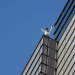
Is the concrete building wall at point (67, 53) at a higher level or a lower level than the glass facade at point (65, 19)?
lower

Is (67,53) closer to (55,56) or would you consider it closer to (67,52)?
(67,52)

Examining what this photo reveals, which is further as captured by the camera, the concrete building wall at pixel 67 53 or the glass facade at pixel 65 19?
the glass facade at pixel 65 19

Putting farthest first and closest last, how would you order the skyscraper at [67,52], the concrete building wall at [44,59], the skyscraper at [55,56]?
1. the concrete building wall at [44,59]
2. the skyscraper at [55,56]
3. the skyscraper at [67,52]

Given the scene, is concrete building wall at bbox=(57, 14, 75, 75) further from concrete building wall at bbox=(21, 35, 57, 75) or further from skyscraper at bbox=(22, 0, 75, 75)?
concrete building wall at bbox=(21, 35, 57, 75)

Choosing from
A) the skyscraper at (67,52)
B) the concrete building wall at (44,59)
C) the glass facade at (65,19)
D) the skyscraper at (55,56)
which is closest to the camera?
the skyscraper at (67,52)

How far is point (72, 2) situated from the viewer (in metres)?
77.9

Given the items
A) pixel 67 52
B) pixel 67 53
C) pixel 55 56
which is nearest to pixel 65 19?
pixel 55 56

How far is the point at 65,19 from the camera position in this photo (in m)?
78.8

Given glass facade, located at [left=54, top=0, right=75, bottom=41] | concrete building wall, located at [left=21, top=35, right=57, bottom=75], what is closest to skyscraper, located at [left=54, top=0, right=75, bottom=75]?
concrete building wall, located at [left=21, top=35, right=57, bottom=75]

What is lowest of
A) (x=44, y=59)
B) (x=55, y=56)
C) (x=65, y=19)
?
(x=44, y=59)

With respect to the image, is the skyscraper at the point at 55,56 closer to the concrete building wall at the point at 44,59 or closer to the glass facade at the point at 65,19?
the concrete building wall at the point at 44,59

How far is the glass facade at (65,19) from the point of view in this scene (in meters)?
76.1

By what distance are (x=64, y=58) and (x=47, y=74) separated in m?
4.55

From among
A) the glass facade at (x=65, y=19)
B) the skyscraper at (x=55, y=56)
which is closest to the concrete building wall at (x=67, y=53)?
the skyscraper at (x=55, y=56)
